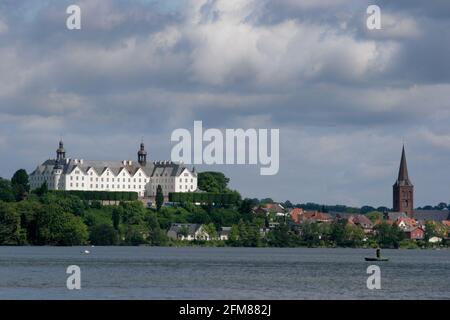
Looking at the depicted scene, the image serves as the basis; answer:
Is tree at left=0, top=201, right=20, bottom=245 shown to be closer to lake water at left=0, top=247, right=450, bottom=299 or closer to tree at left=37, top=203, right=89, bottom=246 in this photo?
tree at left=37, top=203, right=89, bottom=246

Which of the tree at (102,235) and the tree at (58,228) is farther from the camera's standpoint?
the tree at (102,235)

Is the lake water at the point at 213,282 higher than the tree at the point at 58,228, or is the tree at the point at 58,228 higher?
the tree at the point at 58,228

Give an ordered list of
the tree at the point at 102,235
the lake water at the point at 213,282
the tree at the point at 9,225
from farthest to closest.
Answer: the tree at the point at 102,235, the tree at the point at 9,225, the lake water at the point at 213,282

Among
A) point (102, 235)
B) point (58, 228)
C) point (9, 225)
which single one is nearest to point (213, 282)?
point (9, 225)

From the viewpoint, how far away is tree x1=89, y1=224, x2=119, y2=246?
18975cm

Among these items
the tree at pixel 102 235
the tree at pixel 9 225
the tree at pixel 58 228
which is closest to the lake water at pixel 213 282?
the tree at pixel 9 225

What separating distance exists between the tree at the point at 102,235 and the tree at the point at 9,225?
20.6 metres

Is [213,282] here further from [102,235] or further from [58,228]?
[102,235]

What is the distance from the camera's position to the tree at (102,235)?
18975 centimetres

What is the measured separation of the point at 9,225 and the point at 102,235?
917 inches

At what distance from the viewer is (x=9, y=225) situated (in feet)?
556

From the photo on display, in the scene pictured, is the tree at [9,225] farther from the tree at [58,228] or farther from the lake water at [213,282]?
the lake water at [213,282]
